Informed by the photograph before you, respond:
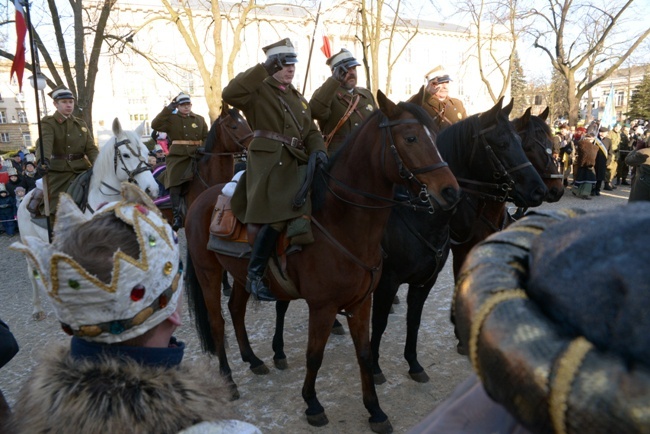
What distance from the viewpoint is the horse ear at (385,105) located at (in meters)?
2.87

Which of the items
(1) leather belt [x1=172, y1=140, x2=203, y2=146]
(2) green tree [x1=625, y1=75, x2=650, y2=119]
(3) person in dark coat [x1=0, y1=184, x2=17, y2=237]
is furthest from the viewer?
(2) green tree [x1=625, y1=75, x2=650, y2=119]

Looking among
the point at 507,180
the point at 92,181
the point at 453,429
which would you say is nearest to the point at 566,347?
the point at 453,429

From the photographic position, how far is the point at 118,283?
3.66 ft

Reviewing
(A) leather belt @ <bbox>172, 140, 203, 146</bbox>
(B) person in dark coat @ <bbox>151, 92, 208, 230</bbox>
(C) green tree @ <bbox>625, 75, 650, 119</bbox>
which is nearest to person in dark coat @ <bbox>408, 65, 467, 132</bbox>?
(B) person in dark coat @ <bbox>151, 92, 208, 230</bbox>

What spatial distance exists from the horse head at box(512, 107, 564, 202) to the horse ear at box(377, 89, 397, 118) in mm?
2186

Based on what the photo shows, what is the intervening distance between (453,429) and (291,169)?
2732mm

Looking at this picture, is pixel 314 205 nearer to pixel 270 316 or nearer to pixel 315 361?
pixel 315 361

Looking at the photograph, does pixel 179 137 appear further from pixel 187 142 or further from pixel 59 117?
pixel 59 117

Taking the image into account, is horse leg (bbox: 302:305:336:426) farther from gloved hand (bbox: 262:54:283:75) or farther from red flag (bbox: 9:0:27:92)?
red flag (bbox: 9:0:27:92)

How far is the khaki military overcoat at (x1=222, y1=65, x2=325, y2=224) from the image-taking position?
10.3 ft

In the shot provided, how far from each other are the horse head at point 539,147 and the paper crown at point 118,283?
13.7 ft

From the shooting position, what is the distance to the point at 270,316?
5.36m

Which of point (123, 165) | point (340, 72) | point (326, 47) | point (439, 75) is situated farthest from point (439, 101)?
point (123, 165)

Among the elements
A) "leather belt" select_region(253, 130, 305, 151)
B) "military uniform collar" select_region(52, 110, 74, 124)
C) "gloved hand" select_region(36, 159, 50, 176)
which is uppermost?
"military uniform collar" select_region(52, 110, 74, 124)
